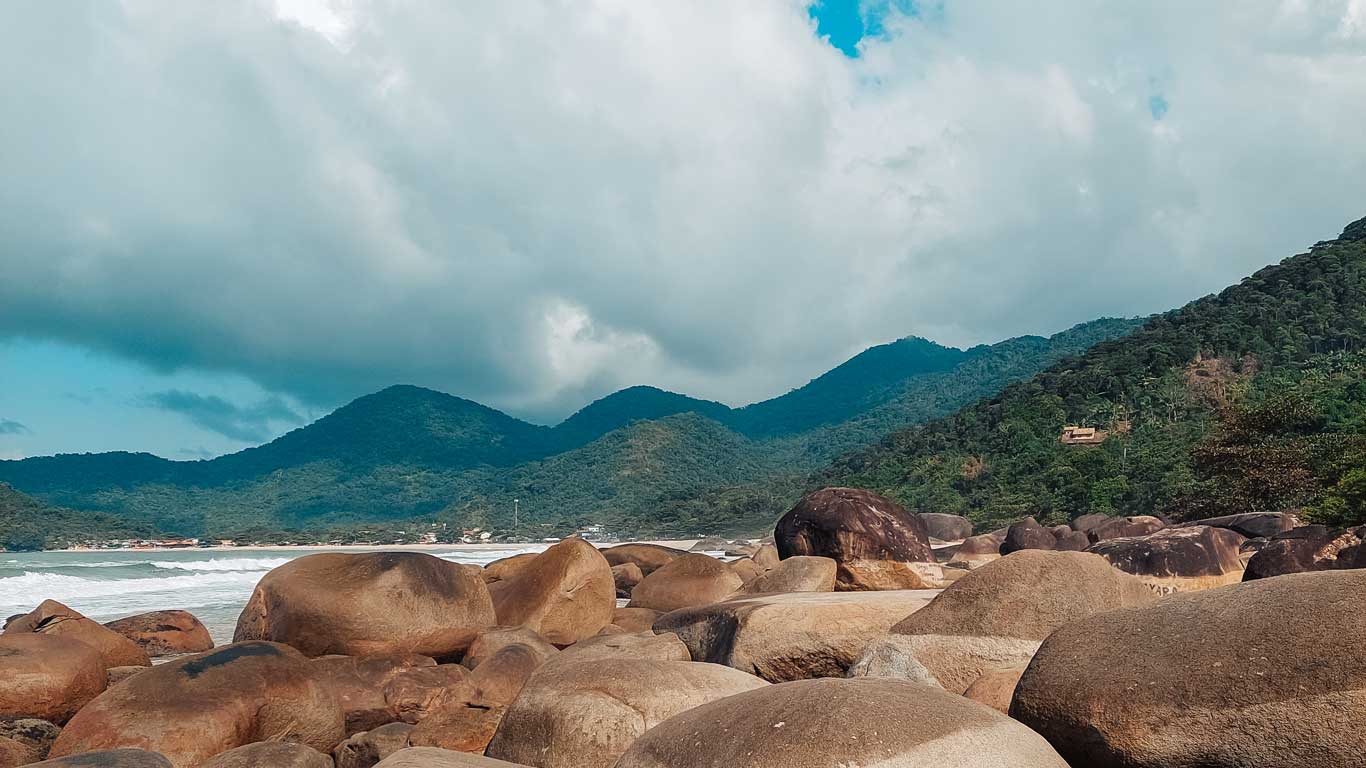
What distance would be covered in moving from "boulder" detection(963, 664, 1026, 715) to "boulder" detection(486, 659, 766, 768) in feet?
5.86

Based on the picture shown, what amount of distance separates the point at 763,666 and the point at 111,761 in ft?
17.8

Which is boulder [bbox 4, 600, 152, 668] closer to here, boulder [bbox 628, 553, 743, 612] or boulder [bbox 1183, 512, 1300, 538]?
boulder [bbox 628, 553, 743, 612]

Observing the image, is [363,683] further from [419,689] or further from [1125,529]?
[1125,529]

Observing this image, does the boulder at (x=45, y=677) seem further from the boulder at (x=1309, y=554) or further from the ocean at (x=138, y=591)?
the boulder at (x=1309, y=554)

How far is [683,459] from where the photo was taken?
18100 centimetres

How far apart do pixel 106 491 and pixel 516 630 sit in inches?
8246

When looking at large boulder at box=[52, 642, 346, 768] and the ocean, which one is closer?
large boulder at box=[52, 642, 346, 768]

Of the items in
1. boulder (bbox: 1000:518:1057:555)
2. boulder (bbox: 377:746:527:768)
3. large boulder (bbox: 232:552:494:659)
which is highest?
large boulder (bbox: 232:552:494:659)

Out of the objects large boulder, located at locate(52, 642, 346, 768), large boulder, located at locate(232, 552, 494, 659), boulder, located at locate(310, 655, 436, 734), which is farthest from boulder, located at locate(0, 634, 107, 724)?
boulder, located at locate(310, 655, 436, 734)

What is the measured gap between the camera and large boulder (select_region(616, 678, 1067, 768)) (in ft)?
15.3

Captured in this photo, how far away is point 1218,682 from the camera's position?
16.0ft

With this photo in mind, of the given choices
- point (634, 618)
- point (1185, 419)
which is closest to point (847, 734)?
point (634, 618)

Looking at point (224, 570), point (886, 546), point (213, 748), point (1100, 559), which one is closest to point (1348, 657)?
point (1100, 559)

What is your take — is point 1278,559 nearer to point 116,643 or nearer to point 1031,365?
point 116,643
